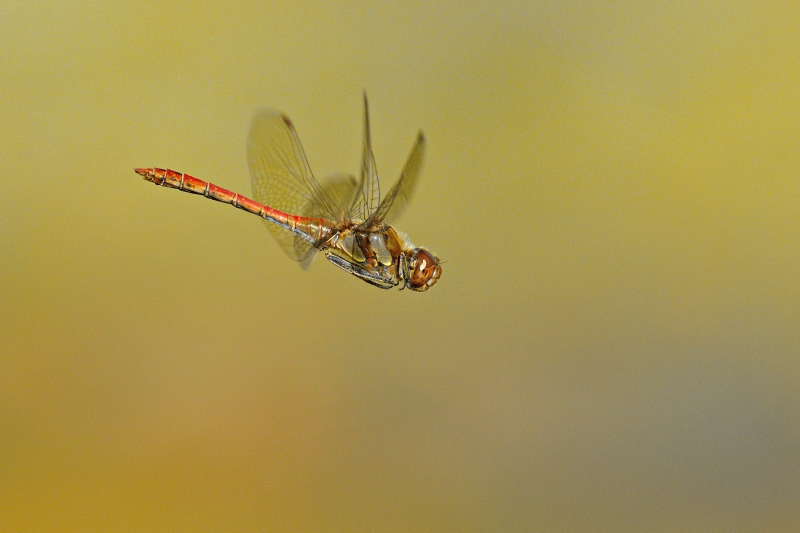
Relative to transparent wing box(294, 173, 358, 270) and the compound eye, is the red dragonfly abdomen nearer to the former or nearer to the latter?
transparent wing box(294, 173, 358, 270)

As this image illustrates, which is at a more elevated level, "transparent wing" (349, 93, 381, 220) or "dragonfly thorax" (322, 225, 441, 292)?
"transparent wing" (349, 93, 381, 220)

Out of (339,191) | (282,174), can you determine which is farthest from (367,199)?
(282,174)

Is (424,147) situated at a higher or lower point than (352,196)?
higher

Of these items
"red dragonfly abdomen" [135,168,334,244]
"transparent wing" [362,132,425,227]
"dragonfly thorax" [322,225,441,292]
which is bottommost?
"red dragonfly abdomen" [135,168,334,244]

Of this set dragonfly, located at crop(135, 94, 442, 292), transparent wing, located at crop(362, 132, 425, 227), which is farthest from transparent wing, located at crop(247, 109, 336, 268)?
transparent wing, located at crop(362, 132, 425, 227)

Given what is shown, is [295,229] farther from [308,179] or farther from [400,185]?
[400,185]

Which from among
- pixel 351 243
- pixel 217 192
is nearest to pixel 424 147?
pixel 351 243
